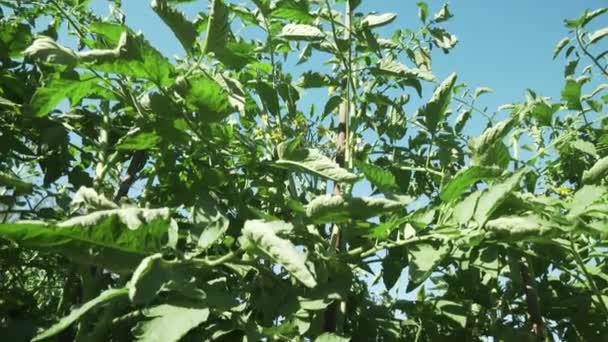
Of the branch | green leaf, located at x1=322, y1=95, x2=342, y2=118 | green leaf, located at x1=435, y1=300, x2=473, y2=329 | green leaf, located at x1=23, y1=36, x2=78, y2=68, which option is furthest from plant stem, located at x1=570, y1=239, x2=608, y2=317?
the branch

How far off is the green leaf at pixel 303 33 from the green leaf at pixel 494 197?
1.78ft

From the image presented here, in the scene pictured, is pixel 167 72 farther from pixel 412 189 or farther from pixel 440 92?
pixel 412 189

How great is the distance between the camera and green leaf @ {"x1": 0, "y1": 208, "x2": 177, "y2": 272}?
2.34 feet

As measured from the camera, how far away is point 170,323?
2.85 feet

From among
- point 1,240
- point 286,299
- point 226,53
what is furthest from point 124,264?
point 1,240

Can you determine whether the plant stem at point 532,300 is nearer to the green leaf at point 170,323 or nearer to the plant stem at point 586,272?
the plant stem at point 586,272

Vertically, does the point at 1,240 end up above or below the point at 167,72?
below

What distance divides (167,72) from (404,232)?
54cm

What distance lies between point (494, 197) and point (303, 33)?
1.92ft

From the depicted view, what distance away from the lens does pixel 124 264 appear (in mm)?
836

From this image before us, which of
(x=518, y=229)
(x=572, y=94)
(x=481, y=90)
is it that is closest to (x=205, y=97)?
(x=518, y=229)

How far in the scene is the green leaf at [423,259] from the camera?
2.98 feet

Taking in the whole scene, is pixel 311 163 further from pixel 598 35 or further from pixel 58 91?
pixel 598 35

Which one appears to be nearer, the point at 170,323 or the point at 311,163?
the point at 170,323
